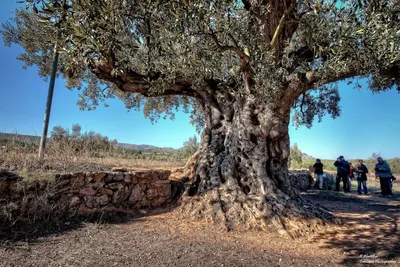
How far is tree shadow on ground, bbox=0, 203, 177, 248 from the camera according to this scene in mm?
4125

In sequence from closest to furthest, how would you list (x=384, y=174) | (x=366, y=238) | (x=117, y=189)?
(x=366, y=238)
(x=117, y=189)
(x=384, y=174)

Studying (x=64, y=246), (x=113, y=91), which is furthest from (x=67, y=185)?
(x=113, y=91)

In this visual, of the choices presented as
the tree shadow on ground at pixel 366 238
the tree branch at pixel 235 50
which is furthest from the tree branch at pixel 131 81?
the tree shadow on ground at pixel 366 238

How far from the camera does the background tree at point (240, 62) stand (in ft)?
13.7

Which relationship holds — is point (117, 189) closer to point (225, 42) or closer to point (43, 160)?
point (43, 160)

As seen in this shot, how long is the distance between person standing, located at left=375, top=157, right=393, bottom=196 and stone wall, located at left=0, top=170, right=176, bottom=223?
10110 mm

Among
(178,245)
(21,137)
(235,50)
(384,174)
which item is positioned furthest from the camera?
(384,174)

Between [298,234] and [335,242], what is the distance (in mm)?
676

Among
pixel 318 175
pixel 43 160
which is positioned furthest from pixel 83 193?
pixel 318 175

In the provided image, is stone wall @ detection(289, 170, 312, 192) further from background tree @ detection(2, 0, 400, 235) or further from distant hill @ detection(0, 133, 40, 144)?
distant hill @ detection(0, 133, 40, 144)

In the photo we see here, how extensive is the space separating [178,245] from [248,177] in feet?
9.22

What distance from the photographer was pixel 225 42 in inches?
231

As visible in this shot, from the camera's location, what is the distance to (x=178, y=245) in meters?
4.26

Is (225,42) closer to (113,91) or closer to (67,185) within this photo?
(67,185)
